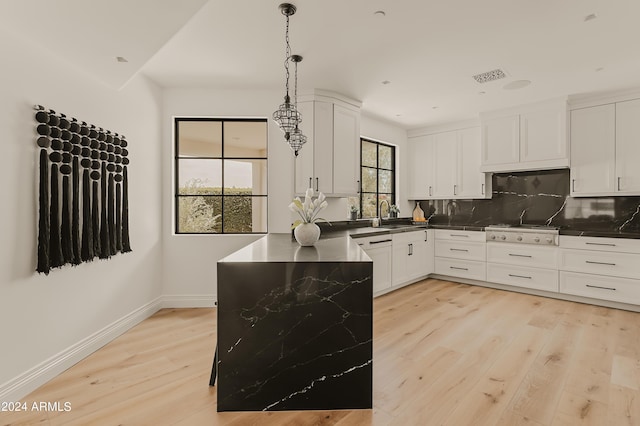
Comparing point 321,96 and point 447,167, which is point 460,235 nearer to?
point 447,167

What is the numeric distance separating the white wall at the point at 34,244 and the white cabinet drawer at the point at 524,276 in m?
4.61

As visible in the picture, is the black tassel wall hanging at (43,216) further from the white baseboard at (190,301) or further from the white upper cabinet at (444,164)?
the white upper cabinet at (444,164)

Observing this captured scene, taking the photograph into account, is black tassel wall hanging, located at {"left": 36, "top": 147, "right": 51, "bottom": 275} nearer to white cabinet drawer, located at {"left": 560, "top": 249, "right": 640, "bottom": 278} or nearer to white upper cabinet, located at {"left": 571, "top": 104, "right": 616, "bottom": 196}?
white cabinet drawer, located at {"left": 560, "top": 249, "right": 640, "bottom": 278}

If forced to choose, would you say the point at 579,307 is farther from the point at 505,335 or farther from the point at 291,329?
the point at 291,329

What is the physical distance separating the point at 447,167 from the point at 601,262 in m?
2.38

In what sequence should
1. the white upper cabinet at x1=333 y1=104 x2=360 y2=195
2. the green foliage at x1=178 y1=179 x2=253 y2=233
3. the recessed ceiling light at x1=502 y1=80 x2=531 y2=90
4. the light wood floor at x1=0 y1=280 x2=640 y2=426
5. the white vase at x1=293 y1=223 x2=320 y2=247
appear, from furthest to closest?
the green foliage at x1=178 y1=179 x2=253 y2=233 → the white upper cabinet at x1=333 y1=104 x2=360 y2=195 → the recessed ceiling light at x1=502 y1=80 x2=531 y2=90 → the white vase at x1=293 y1=223 x2=320 y2=247 → the light wood floor at x1=0 y1=280 x2=640 y2=426

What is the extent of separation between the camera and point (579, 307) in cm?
394

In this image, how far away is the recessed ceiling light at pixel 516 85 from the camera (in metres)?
3.71

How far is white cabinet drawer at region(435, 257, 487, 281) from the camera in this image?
4.88 metres

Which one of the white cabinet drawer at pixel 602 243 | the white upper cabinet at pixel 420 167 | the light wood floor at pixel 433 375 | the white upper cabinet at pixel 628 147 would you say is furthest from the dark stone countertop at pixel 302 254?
the white upper cabinet at pixel 628 147

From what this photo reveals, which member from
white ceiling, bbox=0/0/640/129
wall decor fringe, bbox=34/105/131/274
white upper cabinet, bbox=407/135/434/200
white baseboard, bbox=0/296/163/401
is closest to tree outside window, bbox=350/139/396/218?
white upper cabinet, bbox=407/135/434/200

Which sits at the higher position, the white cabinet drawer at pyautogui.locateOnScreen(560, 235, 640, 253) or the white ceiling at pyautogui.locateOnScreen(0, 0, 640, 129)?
the white ceiling at pyautogui.locateOnScreen(0, 0, 640, 129)

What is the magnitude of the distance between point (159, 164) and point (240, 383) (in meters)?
2.84

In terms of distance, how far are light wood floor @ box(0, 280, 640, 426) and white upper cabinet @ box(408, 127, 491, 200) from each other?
218 centimetres
